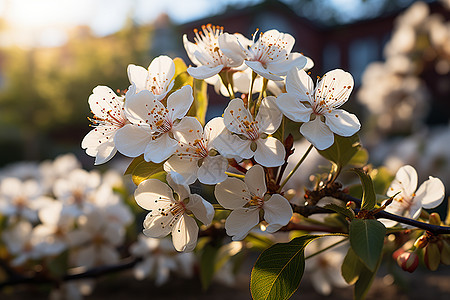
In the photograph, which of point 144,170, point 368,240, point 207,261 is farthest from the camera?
point 207,261

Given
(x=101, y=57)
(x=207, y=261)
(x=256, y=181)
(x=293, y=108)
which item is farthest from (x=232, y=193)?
(x=101, y=57)

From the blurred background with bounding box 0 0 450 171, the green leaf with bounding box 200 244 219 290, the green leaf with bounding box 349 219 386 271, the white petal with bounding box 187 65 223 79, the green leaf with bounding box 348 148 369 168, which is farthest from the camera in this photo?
the blurred background with bounding box 0 0 450 171

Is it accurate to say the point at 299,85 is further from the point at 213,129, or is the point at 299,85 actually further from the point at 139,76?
the point at 139,76

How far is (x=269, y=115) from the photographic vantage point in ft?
1.92

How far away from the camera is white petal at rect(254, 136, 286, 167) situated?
569 mm

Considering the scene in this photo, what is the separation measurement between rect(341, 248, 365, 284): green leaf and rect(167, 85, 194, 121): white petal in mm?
357

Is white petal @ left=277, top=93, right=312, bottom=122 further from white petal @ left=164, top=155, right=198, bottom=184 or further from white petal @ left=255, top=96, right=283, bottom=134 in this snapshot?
white petal @ left=164, top=155, right=198, bottom=184

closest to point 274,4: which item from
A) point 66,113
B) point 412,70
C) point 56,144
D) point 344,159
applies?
point 66,113

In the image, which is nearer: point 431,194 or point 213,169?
point 213,169

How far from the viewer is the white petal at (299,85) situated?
0.59 metres

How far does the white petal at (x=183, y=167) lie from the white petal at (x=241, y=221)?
81mm

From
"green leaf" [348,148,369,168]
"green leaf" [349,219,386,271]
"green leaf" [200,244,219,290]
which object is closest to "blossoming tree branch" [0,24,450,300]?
"green leaf" [349,219,386,271]

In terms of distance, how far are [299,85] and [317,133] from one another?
0.25 ft

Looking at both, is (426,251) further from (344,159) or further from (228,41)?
(228,41)
